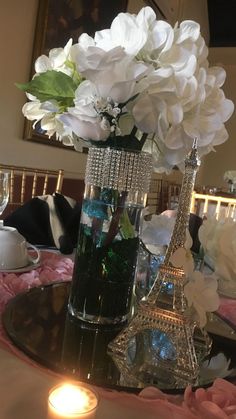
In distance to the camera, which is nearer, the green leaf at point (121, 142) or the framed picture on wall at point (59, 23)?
the green leaf at point (121, 142)

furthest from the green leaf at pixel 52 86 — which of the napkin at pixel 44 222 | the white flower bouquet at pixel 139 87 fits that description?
the napkin at pixel 44 222

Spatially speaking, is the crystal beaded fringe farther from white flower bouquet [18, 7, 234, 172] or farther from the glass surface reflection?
the glass surface reflection

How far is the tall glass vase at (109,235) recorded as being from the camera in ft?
1.98

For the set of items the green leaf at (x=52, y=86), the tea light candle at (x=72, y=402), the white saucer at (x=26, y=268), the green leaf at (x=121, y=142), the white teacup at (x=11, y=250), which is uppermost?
the green leaf at (x=52, y=86)

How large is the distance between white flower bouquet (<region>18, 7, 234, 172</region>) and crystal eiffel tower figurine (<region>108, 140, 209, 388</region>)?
0.19 feet

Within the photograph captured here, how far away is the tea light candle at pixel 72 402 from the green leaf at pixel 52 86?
376 millimetres

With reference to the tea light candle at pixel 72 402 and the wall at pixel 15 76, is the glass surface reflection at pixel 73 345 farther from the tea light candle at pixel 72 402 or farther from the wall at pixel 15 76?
the wall at pixel 15 76

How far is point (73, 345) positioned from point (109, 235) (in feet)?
0.50

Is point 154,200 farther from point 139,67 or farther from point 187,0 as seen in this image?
point 139,67

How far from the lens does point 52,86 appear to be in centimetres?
58

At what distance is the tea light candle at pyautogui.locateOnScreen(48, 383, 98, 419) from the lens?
32 cm

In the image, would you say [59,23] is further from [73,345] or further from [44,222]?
[73,345]

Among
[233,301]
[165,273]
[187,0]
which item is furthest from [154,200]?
[165,273]

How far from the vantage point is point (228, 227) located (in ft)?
2.09
